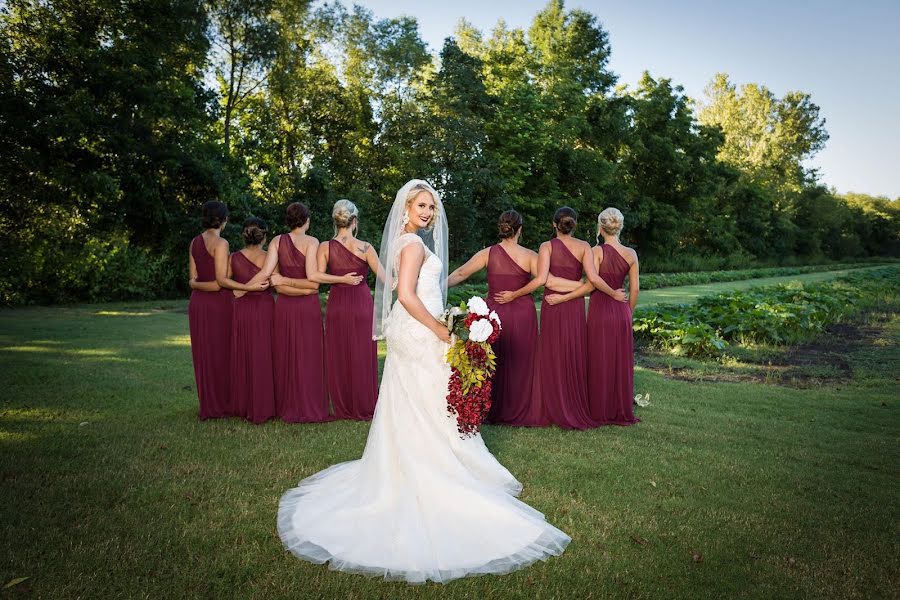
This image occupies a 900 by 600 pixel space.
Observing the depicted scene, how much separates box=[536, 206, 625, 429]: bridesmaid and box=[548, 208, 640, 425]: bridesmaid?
0.39 ft

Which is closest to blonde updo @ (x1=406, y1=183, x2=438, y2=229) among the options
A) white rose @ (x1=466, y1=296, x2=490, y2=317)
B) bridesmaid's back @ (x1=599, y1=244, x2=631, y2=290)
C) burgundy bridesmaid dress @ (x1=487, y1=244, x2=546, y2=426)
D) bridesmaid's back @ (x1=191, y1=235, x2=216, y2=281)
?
white rose @ (x1=466, y1=296, x2=490, y2=317)

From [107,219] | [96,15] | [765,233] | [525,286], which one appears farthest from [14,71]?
[765,233]

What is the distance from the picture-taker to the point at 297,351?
736cm

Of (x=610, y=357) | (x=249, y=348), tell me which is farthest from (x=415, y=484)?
(x=610, y=357)

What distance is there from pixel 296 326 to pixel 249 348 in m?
0.62

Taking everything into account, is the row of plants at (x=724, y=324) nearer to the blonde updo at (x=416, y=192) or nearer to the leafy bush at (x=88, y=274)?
the blonde updo at (x=416, y=192)

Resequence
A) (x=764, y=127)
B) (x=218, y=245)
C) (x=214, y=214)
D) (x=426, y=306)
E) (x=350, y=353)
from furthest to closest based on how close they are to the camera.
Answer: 1. (x=764, y=127)
2. (x=350, y=353)
3. (x=218, y=245)
4. (x=214, y=214)
5. (x=426, y=306)

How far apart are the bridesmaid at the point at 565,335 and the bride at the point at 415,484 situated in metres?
2.51

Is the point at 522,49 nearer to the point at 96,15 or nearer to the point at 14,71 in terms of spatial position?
the point at 96,15

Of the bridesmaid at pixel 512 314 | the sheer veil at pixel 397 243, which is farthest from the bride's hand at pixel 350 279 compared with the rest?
the sheer veil at pixel 397 243

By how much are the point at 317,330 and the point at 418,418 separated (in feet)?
10.9

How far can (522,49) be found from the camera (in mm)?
44438

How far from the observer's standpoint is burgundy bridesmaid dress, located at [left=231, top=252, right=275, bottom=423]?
7.26 meters

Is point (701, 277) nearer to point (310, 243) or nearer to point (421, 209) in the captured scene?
point (310, 243)
